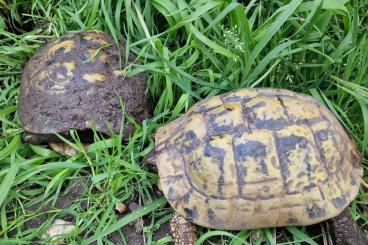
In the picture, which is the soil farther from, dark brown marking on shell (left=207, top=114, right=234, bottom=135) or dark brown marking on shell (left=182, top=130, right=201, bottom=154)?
dark brown marking on shell (left=207, top=114, right=234, bottom=135)

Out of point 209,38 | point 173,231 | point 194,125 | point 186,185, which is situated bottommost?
point 173,231

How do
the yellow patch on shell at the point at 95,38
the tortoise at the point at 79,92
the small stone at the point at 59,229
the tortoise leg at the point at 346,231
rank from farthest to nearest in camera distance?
the yellow patch on shell at the point at 95,38 < the tortoise at the point at 79,92 < the small stone at the point at 59,229 < the tortoise leg at the point at 346,231

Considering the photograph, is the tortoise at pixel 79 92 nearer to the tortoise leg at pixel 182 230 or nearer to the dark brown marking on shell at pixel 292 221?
the tortoise leg at pixel 182 230

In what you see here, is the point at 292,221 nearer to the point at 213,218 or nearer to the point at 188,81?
the point at 213,218

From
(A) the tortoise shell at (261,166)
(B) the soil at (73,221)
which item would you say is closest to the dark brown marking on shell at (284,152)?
(A) the tortoise shell at (261,166)

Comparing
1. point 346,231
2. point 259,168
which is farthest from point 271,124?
point 346,231

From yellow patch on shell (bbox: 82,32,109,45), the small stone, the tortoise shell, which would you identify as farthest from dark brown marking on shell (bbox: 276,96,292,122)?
the small stone

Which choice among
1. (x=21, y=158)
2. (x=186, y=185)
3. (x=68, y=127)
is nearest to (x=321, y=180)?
(x=186, y=185)

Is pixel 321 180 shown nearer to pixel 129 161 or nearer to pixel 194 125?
pixel 194 125
